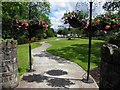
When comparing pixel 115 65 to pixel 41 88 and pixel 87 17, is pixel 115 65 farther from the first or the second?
pixel 87 17

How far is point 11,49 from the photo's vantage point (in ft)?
20.9

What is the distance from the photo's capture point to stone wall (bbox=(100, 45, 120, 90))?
3.47 meters

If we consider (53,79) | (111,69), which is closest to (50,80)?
(53,79)

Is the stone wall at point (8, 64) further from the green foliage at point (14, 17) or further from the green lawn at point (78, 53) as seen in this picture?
the green lawn at point (78, 53)

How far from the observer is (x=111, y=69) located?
12.2 feet

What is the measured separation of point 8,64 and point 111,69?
13.0 feet

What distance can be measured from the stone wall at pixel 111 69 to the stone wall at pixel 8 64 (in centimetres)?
359

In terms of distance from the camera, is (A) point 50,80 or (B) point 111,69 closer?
(B) point 111,69

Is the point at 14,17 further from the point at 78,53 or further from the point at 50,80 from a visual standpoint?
the point at 78,53

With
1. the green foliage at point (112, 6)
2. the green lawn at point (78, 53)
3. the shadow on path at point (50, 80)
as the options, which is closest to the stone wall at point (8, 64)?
the shadow on path at point (50, 80)

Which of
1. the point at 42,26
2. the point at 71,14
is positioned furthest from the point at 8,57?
the point at 71,14

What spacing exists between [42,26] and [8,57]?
2717 millimetres

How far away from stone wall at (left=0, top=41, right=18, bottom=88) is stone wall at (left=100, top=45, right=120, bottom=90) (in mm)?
3588

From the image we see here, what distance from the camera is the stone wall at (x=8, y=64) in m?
6.05
